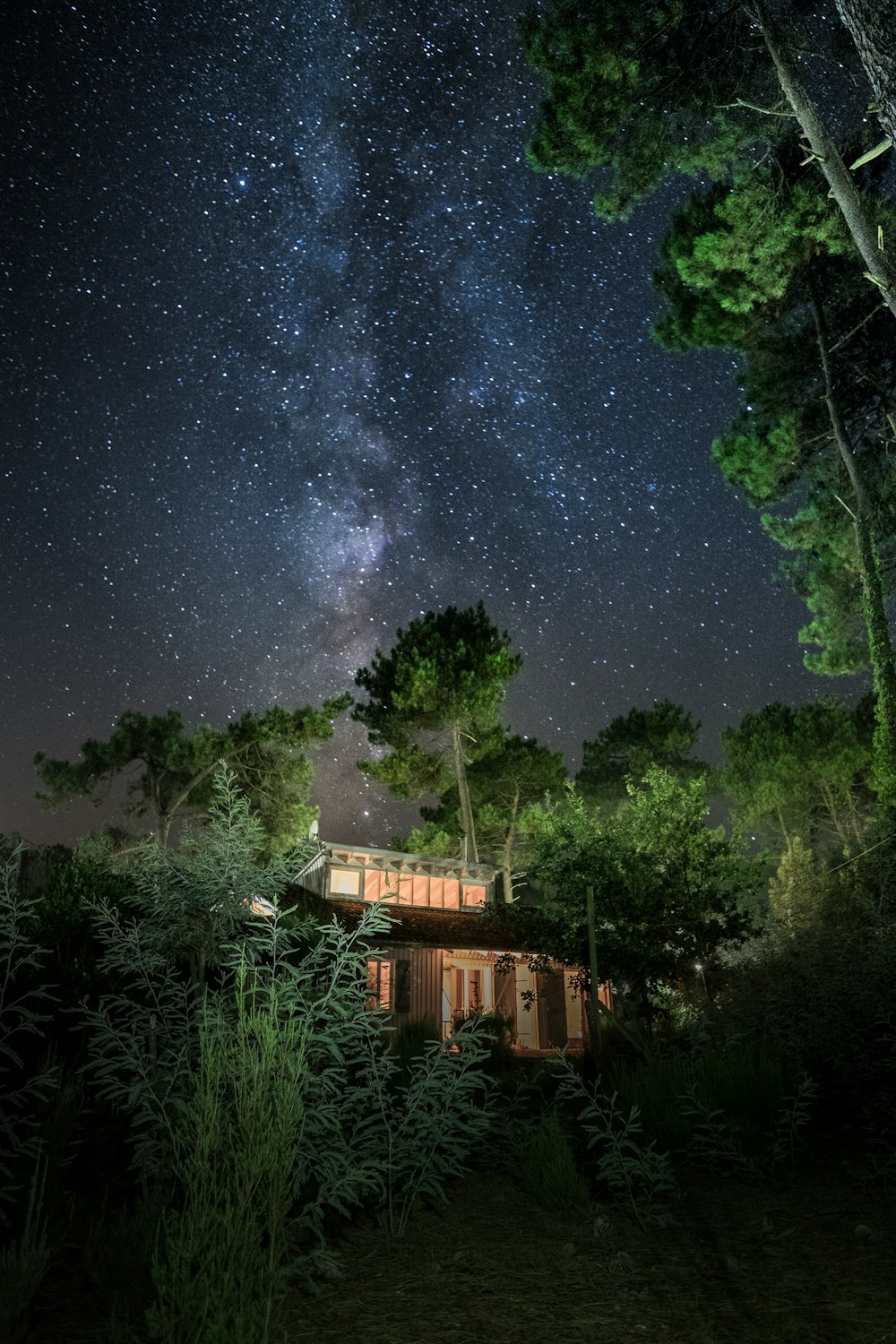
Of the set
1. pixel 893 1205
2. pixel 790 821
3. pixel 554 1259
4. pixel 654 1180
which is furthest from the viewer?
pixel 790 821

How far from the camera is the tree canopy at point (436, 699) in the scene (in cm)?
2745

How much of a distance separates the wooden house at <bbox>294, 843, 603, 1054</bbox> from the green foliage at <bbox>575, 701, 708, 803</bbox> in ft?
46.6

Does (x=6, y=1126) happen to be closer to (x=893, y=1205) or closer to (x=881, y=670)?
(x=893, y=1205)

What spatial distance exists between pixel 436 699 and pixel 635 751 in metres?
12.8

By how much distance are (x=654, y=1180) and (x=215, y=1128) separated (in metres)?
3.14

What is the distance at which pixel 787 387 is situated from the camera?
17016 millimetres

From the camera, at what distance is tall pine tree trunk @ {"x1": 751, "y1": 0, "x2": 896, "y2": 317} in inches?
328

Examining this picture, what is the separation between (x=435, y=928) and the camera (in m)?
17.3

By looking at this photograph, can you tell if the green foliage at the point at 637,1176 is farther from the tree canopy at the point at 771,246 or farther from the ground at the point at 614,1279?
the tree canopy at the point at 771,246

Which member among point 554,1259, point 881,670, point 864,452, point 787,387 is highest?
point 787,387

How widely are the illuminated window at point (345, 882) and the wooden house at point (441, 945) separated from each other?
2 cm

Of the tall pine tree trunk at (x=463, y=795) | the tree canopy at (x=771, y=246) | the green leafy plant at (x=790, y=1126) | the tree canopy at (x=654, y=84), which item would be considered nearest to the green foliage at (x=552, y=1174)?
the green leafy plant at (x=790, y=1126)

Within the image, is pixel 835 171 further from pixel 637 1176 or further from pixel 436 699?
pixel 436 699

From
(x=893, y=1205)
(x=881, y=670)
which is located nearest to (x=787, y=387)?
(x=881, y=670)
